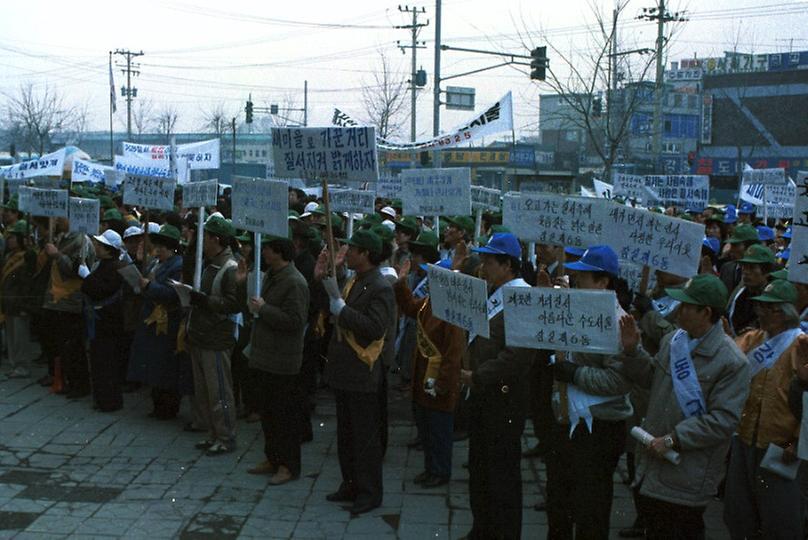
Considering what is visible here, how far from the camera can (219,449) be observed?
8.70 meters

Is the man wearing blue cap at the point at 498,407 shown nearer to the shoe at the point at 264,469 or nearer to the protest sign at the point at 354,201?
the shoe at the point at 264,469

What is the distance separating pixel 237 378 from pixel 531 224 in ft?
14.5

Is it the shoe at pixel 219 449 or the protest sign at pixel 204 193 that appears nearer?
the shoe at pixel 219 449

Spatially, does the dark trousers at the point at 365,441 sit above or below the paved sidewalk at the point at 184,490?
above

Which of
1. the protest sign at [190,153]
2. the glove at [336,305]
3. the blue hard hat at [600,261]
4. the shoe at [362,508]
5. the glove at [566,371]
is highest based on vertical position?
the protest sign at [190,153]

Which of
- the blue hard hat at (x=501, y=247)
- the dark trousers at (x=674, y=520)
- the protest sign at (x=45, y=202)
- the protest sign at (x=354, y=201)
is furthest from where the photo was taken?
the protest sign at (x=354, y=201)

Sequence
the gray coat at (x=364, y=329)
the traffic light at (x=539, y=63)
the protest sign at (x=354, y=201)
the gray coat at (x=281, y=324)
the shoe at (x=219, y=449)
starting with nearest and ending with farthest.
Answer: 1. the gray coat at (x=364, y=329)
2. the gray coat at (x=281, y=324)
3. the shoe at (x=219, y=449)
4. the protest sign at (x=354, y=201)
5. the traffic light at (x=539, y=63)

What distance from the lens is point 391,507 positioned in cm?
734

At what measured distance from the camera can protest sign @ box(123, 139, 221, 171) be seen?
15328 mm

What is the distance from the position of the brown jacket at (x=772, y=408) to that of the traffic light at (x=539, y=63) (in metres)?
20.4

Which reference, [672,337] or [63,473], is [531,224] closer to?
[672,337]

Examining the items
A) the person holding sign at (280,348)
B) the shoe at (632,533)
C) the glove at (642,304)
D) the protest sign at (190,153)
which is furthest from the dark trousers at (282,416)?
the protest sign at (190,153)

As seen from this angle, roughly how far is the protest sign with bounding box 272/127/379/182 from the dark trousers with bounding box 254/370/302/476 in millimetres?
1693

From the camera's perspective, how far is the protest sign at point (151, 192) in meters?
10.5
